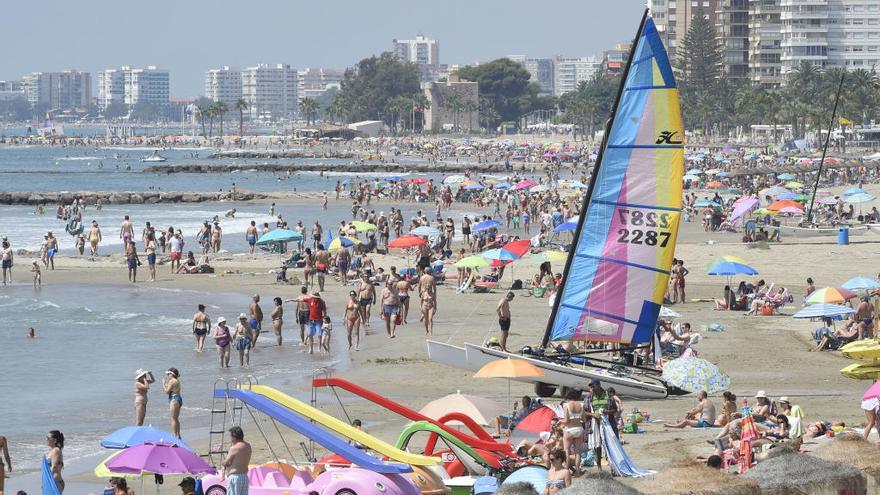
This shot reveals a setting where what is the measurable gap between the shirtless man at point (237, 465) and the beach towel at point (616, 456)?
13.0 feet

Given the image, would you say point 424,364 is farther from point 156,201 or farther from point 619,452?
point 156,201

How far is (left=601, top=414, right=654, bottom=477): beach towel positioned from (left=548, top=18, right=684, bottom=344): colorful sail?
457 centimetres

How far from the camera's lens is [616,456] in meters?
14.6

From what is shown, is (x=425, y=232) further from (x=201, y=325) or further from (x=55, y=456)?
(x=55, y=456)

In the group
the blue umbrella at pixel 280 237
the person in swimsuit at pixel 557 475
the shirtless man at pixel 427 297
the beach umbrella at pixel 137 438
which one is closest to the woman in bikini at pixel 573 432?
the person in swimsuit at pixel 557 475

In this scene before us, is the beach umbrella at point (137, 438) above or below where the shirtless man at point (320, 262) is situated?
below

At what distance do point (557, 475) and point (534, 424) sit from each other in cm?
335

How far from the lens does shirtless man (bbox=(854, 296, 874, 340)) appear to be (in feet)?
75.6

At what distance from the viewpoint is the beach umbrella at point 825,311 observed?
23250 mm

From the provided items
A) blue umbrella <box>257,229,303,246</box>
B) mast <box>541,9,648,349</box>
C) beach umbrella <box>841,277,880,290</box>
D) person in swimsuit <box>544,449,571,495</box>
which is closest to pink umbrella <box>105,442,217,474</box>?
person in swimsuit <box>544,449,571,495</box>

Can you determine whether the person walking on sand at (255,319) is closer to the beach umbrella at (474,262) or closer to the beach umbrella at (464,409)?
the beach umbrella at (474,262)

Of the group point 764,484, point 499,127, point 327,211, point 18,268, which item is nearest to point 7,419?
point 764,484

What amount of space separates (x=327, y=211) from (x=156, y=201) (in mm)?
15774

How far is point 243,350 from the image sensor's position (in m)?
24.5
